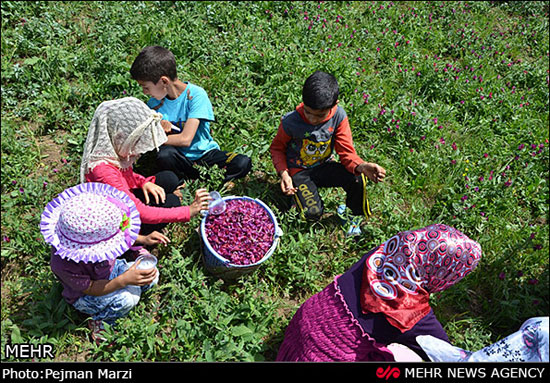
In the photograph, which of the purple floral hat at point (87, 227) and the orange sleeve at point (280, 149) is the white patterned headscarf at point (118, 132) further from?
the orange sleeve at point (280, 149)

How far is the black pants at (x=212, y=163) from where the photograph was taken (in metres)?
3.89

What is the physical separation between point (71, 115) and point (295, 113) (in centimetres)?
223

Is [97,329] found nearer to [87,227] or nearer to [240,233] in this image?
[87,227]

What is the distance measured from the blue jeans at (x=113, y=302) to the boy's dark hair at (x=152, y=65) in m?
1.50

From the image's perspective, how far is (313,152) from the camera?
3881 millimetres

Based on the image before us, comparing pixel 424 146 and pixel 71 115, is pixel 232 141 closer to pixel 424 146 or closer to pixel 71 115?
pixel 71 115

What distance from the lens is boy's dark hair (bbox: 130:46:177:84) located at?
3537mm

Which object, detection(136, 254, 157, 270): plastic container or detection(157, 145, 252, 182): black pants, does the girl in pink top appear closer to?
detection(136, 254, 157, 270): plastic container

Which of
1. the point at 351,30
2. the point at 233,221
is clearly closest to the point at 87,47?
the point at 233,221

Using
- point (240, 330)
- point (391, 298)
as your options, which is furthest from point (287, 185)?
point (391, 298)

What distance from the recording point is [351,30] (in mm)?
6074

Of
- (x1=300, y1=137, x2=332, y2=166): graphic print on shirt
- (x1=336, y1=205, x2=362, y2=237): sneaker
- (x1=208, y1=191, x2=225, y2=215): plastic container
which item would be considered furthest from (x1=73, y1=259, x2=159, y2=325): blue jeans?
(x1=336, y1=205, x2=362, y2=237): sneaker

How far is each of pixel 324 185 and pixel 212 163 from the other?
1039 millimetres

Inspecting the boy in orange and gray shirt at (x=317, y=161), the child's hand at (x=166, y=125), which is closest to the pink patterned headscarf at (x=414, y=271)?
the boy in orange and gray shirt at (x=317, y=161)
